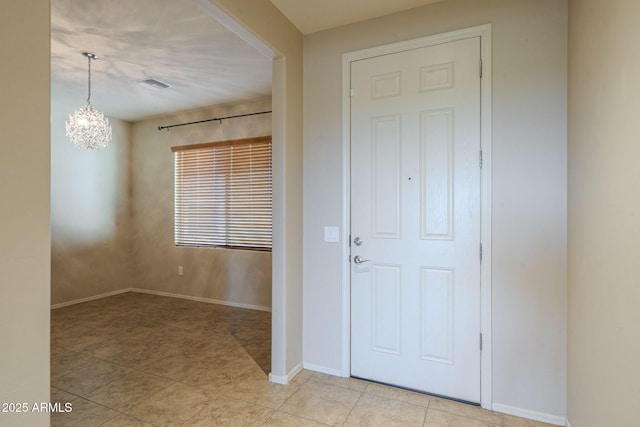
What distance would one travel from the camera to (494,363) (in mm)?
2084

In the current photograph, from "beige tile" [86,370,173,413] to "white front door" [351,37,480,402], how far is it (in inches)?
58.5

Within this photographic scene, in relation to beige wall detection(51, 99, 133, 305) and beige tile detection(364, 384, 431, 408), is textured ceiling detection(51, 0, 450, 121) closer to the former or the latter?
beige wall detection(51, 99, 133, 305)

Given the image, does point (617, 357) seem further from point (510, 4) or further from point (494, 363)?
point (510, 4)

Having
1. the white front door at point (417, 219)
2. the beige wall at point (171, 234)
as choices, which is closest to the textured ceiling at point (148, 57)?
the beige wall at point (171, 234)

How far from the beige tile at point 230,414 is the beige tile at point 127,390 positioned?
0.50m

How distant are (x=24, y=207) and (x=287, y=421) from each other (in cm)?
175

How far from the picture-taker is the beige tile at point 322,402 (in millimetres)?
2041

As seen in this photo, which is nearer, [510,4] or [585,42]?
[585,42]

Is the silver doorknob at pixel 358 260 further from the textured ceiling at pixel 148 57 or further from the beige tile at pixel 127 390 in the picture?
the textured ceiling at pixel 148 57

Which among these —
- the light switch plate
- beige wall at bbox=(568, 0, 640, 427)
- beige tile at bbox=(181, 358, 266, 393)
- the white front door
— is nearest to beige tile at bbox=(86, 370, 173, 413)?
beige tile at bbox=(181, 358, 266, 393)

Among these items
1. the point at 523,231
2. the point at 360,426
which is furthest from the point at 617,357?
the point at 360,426

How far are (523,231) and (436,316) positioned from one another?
78 cm

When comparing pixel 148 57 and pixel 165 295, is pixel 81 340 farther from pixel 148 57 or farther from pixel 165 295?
pixel 148 57

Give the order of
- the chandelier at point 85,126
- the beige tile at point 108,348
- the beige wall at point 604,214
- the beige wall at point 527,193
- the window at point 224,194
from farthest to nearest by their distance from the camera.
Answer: the window at point 224,194 → the chandelier at point 85,126 → the beige tile at point 108,348 → the beige wall at point 527,193 → the beige wall at point 604,214
